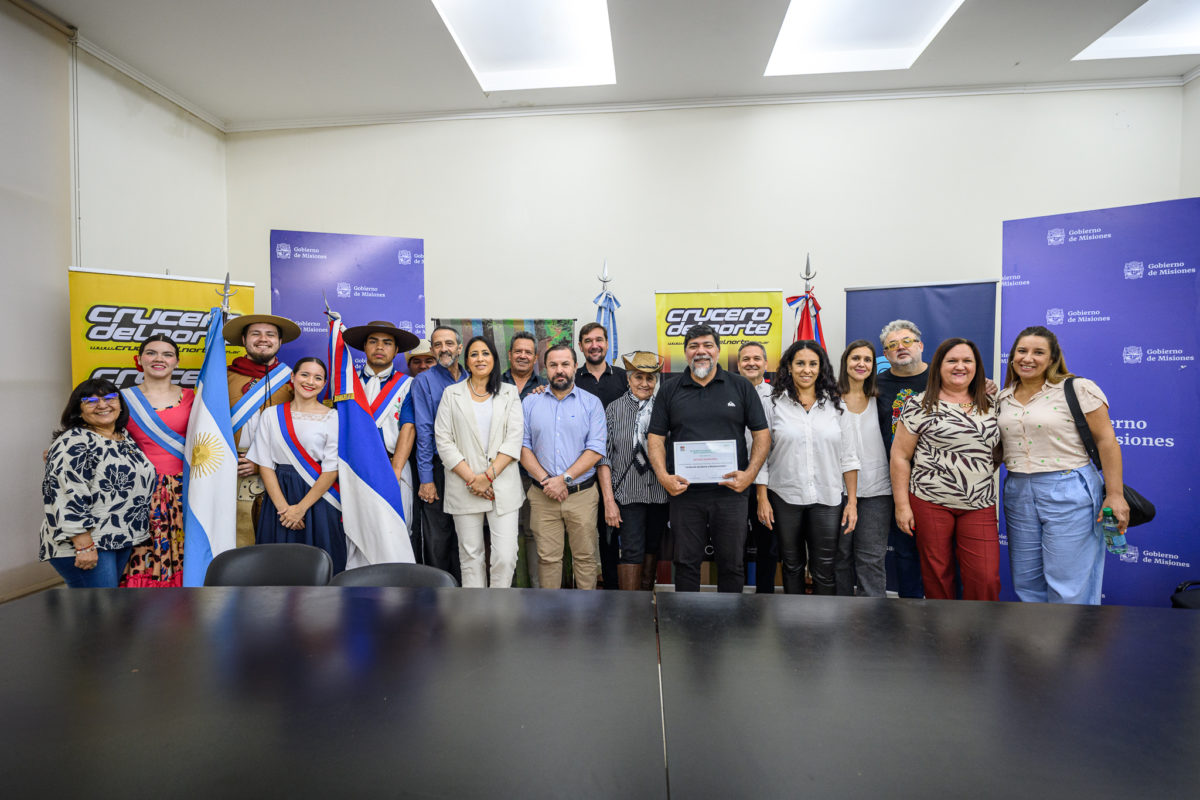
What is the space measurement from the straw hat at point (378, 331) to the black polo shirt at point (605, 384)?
1.18 m

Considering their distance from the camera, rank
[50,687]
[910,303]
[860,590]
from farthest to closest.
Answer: [910,303]
[860,590]
[50,687]

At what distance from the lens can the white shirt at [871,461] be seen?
3018 mm

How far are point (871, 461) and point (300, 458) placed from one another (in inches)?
126

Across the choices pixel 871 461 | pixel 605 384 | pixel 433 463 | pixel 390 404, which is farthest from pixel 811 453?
pixel 390 404

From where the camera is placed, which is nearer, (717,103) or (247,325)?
(247,325)

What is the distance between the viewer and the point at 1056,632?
1.27 meters

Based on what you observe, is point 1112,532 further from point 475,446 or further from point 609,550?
point 475,446

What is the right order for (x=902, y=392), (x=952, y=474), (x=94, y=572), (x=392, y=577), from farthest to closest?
(x=902, y=392), (x=94, y=572), (x=952, y=474), (x=392, y=577)

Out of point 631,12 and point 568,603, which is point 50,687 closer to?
point 568,603

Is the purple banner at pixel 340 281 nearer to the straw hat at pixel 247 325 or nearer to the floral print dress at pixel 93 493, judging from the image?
the straw hat at pixel 247 325

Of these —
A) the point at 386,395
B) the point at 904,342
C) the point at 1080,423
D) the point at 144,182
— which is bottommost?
the point at 1080,423

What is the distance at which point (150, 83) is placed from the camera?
14.2ft

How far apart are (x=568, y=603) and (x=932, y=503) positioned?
216 cm

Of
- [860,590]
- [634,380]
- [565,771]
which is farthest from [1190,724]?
[634,380]
